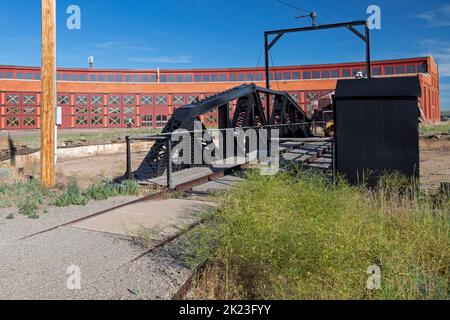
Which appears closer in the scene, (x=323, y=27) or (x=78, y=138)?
(x=323, y=27)

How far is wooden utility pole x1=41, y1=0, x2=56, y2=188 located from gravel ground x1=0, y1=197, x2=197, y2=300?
340 cm

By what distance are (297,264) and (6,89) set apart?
4870 centimetres

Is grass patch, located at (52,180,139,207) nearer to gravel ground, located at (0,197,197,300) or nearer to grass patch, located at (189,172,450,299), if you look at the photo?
gravel ground, located at (0,197,197,300)

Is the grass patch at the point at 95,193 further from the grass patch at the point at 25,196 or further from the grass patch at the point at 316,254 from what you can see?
the grass patch at the point at 316,254

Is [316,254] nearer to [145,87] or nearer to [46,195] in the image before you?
[46,195]

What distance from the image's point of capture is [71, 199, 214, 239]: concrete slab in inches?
187

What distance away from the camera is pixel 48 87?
8.12m

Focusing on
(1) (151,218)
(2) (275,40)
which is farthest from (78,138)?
(1) (151,218)

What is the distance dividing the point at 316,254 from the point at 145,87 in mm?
47151

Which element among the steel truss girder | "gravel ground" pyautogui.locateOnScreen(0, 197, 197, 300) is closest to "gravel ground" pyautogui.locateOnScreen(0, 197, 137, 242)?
"gravel ground" pyautogui.locateOnScreen(0, 197, 197, 300)

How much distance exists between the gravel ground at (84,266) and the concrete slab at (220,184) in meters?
3.26

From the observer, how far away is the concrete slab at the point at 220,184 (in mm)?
7608

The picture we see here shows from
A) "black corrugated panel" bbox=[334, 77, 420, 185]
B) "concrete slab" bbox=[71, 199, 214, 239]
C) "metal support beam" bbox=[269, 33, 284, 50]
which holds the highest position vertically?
"metal support beam" bbox=[269, 33, 284, 50]

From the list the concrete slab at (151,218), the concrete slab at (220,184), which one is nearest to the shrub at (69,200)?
the concrete slab at (151,218)
